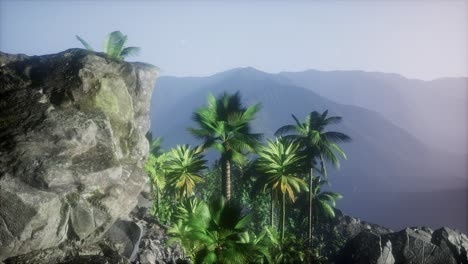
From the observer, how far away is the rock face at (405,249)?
33.4 metres

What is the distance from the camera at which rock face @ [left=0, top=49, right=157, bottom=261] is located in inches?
514

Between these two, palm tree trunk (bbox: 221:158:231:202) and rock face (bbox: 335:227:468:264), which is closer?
palm tree trunk (bbox: 221:158:231:202)

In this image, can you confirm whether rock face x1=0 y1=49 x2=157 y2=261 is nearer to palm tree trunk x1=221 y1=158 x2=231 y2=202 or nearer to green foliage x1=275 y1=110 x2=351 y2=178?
palm tree trunk x1=221 y1=158 x2=231 y2=202

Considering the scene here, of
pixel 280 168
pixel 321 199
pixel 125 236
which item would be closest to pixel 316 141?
pixel 280 168

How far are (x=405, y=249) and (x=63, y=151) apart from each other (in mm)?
34234

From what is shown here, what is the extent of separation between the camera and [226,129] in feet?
76.3

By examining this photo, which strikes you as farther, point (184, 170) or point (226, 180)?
point (184, 170)

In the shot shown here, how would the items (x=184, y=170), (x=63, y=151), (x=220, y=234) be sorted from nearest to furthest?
(x=220, y=234)
(x=63, y=151)
(x=184, y=170)

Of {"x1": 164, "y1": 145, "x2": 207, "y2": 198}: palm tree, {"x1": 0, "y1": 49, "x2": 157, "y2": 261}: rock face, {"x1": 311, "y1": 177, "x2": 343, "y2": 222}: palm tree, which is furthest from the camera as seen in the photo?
{"x1": 311, "y1": 177, "x2": 343, "y2": 222}: palm tree

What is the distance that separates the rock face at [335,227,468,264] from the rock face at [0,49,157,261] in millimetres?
25309

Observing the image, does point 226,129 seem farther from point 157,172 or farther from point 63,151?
point 157,172

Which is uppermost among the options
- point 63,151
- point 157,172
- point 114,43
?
point 114,43

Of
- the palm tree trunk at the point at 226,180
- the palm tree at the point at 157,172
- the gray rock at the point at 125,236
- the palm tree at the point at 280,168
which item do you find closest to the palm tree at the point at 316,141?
the palm tree at the point at 280,168

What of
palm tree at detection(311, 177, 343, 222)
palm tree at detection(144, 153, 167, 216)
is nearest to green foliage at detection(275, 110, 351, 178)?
palm tree at detection(311, 177, 343, 222)
